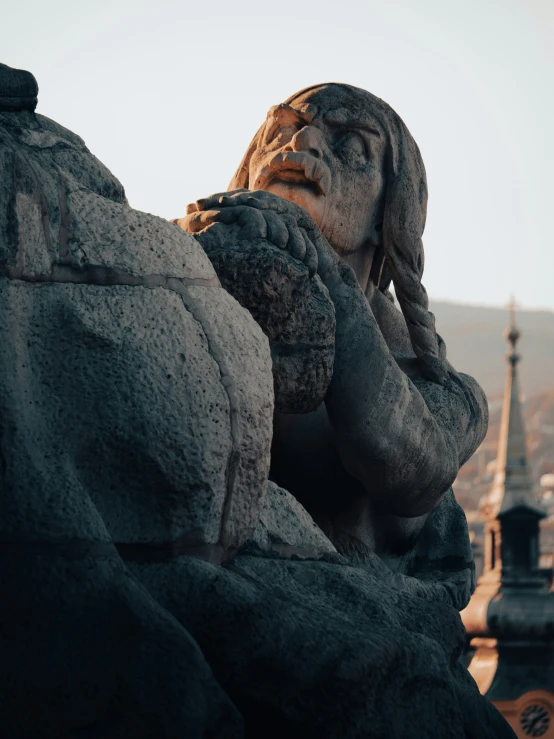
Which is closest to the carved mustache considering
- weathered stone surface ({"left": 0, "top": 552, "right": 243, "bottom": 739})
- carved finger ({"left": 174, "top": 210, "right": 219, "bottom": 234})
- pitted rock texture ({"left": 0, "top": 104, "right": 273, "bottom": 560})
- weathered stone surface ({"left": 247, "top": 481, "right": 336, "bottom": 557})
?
carved finger ({"left": 174, "top": 210, "right": 219, "bottom": 234})

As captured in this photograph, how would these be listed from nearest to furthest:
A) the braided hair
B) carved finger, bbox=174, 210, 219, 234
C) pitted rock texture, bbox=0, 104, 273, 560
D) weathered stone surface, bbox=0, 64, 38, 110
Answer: pitted rock texture, bbox=0, 104, 273, 560 → weathered stone surface, bbox=0, 64, 38, 110 → carved finger, bbox=174, 210, 219, 234 → the braided hair

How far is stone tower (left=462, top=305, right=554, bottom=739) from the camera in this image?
52438 mm

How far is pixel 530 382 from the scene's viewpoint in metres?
170

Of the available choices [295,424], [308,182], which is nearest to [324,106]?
[308,182]

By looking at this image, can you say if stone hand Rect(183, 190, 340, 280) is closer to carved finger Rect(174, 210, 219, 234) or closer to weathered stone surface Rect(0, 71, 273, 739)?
carved finger Rect(174, 210, 219, 234)

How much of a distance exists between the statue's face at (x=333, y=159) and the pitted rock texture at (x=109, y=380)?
69.7 inches

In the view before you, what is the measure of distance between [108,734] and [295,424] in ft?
6.52

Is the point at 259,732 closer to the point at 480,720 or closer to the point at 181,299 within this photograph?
the point at 480,720

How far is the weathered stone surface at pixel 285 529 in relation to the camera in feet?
13.5

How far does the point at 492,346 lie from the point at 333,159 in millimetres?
172211

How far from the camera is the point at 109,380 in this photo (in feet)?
11.6

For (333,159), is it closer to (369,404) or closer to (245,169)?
(245,169)

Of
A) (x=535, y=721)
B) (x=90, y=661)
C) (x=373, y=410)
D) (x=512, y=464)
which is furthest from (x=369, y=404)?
(x=512, y=464)

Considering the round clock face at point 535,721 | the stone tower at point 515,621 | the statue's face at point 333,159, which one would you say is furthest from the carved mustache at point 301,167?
the round clock face at point 535,721
